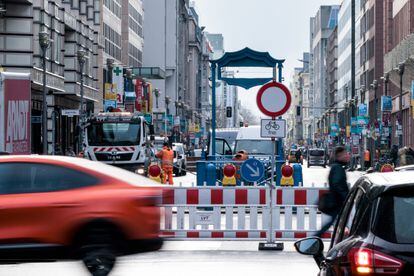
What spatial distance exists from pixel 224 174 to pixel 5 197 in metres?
→ 16.1

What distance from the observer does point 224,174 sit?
2961cm

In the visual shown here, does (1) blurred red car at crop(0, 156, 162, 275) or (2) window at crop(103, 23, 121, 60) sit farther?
(2) window at crop(103, 23, 121, 60)

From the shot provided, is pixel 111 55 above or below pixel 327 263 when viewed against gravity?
above

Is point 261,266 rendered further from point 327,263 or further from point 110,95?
point 110,95

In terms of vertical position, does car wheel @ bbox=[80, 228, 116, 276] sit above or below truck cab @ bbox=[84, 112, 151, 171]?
below

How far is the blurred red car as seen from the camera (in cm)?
1357

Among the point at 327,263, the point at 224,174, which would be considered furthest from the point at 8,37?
the point at 327,263

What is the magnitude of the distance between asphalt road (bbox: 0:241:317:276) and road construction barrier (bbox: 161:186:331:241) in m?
0.81

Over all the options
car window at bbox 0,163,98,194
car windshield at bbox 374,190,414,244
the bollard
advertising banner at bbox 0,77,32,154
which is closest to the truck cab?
the bollard

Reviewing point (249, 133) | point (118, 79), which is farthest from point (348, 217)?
point (118, 79)

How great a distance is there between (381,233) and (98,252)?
805cm

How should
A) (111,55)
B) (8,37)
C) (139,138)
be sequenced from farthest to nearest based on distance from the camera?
1. (111,55)
2. (8,37)
3. (139,138)

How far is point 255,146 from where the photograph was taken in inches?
1480

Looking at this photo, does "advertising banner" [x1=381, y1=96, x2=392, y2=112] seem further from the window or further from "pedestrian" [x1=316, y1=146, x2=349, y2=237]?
"pedestrian" [x1=316, y1=146, x2=349, y2=237]
